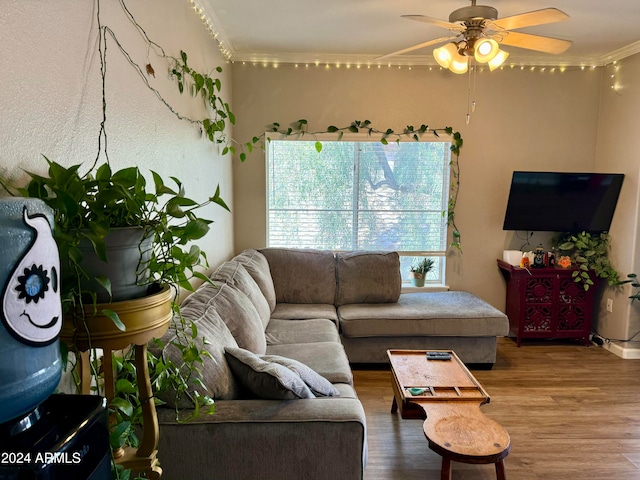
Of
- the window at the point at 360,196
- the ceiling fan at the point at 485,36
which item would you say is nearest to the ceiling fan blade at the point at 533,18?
the ceiling fan at the point at 485,36

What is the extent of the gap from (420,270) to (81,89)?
3.36 meters

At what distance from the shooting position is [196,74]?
2666 millimetres

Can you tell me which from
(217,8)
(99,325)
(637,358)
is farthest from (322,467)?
(637,358)

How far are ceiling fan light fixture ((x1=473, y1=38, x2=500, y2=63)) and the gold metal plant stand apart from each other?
2.18 m

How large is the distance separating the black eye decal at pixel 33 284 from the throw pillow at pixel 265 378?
1097 mm

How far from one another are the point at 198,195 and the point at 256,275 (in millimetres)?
748

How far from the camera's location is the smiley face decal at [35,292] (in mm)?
651

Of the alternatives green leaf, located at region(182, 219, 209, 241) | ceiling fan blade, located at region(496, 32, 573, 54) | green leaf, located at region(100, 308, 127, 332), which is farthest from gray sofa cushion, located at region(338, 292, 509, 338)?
green leaf, located at region(100, 308, 127, 332)

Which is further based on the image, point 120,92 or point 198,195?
point 198,195

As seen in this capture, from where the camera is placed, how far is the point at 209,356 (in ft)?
5.08

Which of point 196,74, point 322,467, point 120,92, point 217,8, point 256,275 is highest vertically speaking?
point 217,8

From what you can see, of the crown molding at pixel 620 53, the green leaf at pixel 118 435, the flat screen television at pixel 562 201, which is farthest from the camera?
the flat screen television at pixel 562 201

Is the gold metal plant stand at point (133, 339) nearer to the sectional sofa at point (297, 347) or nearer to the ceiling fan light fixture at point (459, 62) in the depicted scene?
the sectional sofa at point (297, 347)

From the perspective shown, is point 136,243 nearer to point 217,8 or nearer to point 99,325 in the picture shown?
point 99,325
